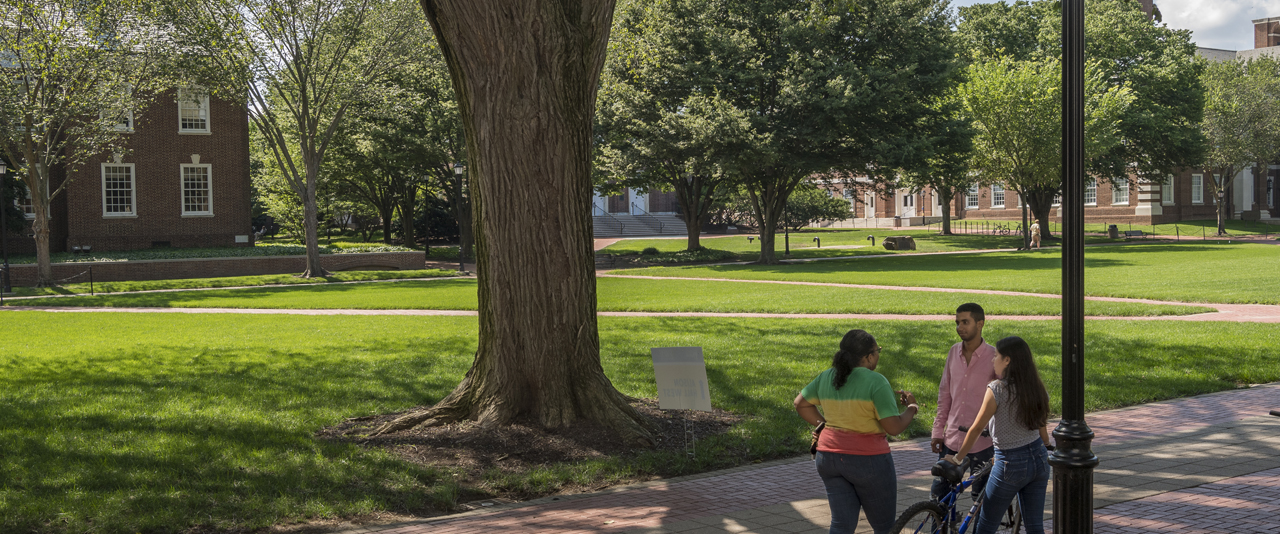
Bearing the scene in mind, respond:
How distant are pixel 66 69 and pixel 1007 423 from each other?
3089 centimetres

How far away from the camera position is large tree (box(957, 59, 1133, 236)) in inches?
1860

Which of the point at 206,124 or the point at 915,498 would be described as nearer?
the point at 915,498

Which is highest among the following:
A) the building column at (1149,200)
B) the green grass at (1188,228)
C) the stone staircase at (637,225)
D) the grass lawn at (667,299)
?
the building column at (1149,200)

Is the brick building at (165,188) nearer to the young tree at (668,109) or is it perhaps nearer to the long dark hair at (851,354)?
the young tree at (668,109)

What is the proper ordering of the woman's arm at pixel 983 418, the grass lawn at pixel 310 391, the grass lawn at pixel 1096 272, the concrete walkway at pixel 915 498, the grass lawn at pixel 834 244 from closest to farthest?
the woman's arm at pixel 983 418, the concrete walkway at pixel 915 498, the grass lawn at pixel 310 391, the grass lawn at pixel 1096 272, the grass lawn at pixel 834 244

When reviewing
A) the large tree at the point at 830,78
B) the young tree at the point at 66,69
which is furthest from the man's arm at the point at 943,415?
the large tree at the point at 830,78

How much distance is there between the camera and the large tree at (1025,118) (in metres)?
47.2

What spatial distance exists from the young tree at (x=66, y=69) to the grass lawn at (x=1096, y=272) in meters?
17.7

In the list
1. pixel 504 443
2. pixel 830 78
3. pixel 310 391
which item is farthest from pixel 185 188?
pixel 504 443

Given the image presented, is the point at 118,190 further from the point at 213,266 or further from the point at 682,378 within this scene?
the point at 682,378

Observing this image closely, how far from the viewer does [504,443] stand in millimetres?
8219

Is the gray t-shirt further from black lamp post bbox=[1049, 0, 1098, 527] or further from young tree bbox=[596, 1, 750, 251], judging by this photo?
young tree bbox=[596, 1, 750, 251]

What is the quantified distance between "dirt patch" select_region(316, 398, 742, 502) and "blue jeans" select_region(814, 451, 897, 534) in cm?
313

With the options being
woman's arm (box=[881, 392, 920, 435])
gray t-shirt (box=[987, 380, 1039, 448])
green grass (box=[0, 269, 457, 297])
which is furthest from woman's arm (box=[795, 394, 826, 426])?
green grass (box=[0, 269, 457, 297])
